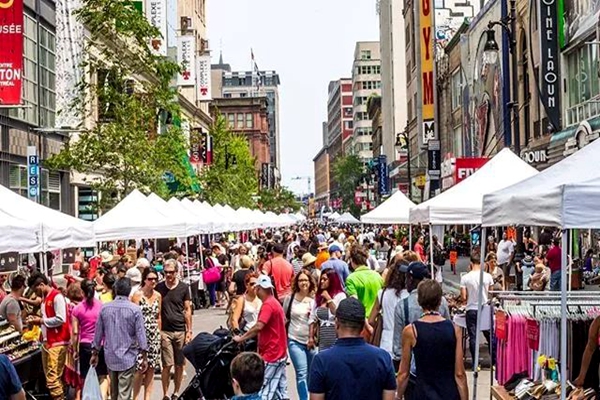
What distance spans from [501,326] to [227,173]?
5740 cm

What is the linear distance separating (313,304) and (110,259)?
10703 millimetres

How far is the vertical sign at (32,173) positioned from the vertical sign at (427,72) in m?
39.7

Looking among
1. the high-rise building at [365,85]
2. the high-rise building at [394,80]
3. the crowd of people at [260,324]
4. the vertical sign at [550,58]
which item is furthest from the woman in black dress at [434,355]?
the high-rise building at [365,85]

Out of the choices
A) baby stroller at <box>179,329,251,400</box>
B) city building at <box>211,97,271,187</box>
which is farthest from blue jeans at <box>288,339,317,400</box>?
city building at <box>211,97,271,187</box>

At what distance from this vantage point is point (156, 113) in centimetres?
3300

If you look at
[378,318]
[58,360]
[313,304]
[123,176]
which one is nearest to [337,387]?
[378,318]

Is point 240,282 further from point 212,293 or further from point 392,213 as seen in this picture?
point 392,213

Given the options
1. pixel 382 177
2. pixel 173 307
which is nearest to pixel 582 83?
pixel 173 307

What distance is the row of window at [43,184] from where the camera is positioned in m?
34.8

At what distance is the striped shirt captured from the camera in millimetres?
11164

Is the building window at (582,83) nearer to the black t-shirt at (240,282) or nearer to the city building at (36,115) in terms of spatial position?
the city building at (36,115)

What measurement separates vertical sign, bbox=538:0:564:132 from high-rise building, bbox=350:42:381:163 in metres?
129

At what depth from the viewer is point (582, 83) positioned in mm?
31812

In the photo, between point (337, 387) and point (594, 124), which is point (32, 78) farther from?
point (337, 387)
